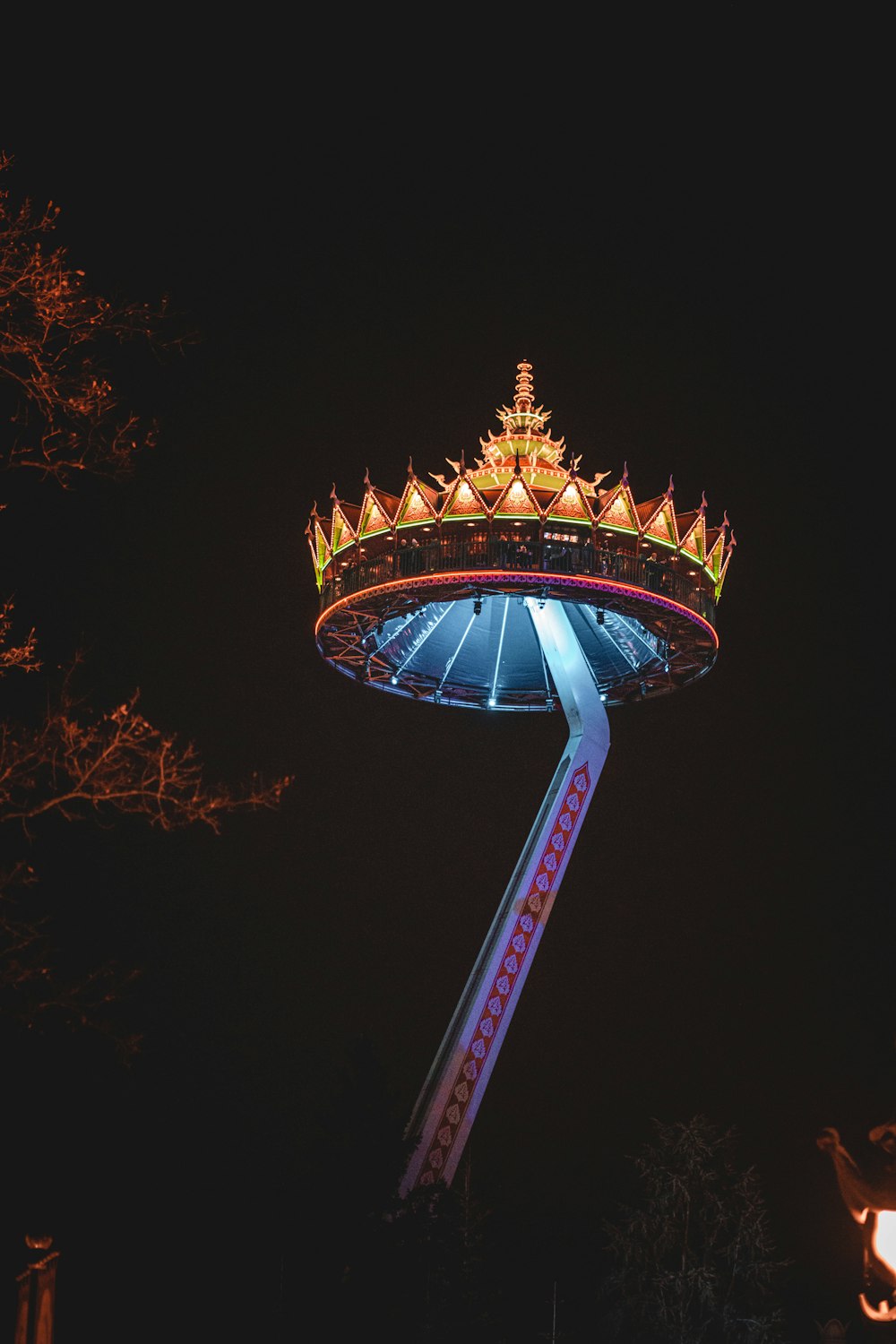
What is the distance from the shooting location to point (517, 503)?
18.8 m

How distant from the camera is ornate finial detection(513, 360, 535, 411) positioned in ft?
71.3

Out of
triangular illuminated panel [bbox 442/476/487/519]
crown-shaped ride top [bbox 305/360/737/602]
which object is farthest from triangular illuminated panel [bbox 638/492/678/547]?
triangular illuminated panel [bbox 442/476/487/519]

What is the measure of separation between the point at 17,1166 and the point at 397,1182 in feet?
19.2

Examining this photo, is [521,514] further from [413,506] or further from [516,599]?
[516,599]

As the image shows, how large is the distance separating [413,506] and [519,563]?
1632 mm

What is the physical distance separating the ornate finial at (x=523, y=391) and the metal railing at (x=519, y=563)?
3.68 metres

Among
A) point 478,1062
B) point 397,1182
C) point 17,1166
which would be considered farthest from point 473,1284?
point 17,1166

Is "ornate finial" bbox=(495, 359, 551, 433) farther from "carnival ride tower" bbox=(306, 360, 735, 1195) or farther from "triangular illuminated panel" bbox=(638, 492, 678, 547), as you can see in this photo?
"triangular illuminated panel" bbox=(638, 492, 678, 547)

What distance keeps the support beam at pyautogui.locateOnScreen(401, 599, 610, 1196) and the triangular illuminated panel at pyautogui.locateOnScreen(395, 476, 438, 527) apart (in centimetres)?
228

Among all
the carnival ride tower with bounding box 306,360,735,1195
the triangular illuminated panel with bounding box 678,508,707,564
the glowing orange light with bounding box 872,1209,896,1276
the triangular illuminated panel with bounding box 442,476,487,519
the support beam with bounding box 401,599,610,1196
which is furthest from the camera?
the triangular illuminated panel with bounding box 678,508,707,564

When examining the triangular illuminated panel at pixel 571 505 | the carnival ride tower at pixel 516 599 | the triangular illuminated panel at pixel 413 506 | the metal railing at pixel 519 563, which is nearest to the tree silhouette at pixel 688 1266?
the carnival ride tower at pixel 516 599

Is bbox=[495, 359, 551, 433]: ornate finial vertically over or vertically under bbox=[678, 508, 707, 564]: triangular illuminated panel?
over

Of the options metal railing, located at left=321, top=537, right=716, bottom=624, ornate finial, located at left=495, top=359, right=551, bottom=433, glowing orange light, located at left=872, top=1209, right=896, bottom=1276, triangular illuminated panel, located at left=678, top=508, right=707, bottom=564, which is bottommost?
glowing orange light, located at left=872, top=1209, right=896, bottom=1276

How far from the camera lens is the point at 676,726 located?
27.1 meters
